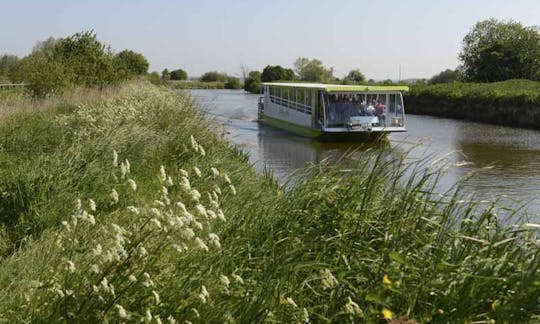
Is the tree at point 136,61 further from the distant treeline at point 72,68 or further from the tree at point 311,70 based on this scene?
the tree at point 311,70

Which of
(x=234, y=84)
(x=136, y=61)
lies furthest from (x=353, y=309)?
(x=234, y=84)

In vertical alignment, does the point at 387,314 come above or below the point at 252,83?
above

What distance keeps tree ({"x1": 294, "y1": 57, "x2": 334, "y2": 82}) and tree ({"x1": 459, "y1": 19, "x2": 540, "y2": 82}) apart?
79.0 feet

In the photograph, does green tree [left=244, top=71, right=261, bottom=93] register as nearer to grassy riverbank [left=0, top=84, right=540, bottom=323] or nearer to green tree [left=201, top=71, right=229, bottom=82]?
green tree [left=201, top=71, right=229, bottom=82]

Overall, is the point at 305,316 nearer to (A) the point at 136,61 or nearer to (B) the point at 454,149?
(B) the point at 454,149

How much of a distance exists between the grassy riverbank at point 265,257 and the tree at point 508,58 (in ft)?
186

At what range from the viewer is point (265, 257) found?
4426 mm

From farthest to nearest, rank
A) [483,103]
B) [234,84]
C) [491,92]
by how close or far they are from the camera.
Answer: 1. [234,84]
2. [491,92]
3. [483,103]

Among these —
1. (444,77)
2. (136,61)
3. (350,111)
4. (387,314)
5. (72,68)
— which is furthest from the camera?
(444,77)

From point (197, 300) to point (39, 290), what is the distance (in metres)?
0.91

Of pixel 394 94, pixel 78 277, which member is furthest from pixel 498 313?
pixel 394 94

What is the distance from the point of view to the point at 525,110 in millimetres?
32250

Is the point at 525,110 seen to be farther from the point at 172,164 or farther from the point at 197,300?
the point at 197,300

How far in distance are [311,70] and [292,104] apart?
64235mm
